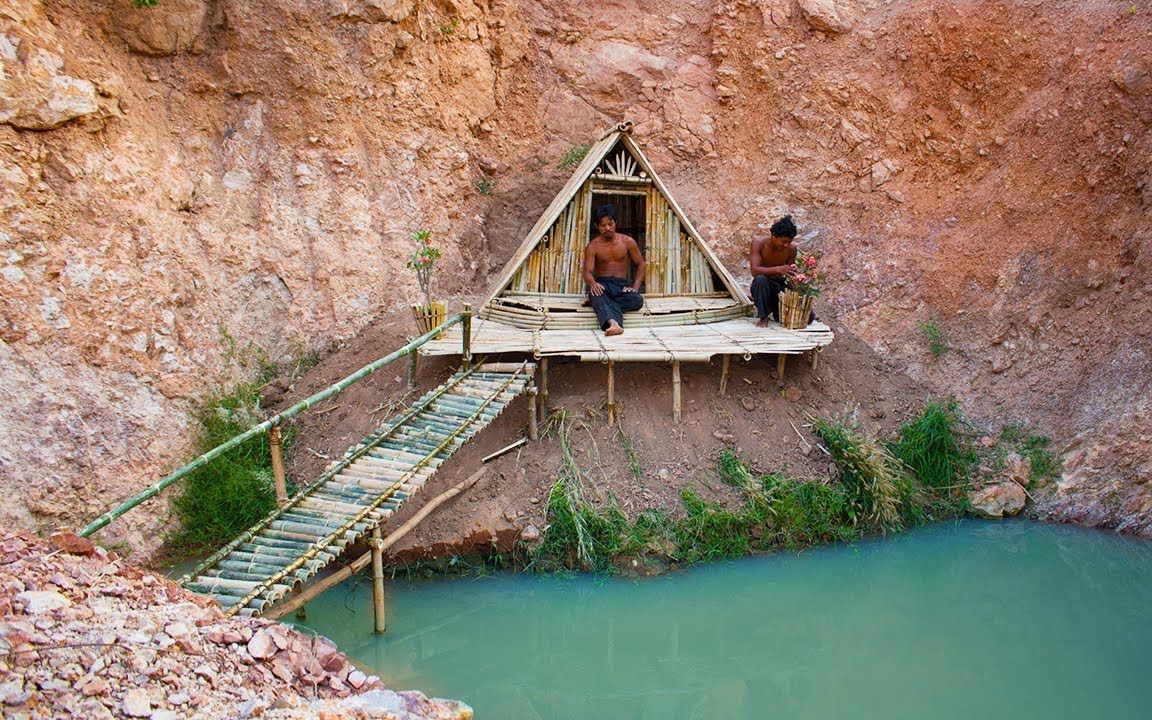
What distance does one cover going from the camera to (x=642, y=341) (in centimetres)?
604

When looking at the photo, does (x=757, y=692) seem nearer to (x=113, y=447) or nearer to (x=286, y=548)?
(x=286, y=548)

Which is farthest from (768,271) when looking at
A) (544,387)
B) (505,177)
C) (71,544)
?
(71,544)

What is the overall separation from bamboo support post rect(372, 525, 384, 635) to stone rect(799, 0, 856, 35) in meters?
6.60

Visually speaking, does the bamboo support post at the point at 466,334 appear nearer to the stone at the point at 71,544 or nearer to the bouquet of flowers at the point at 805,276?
the bouquet of flowers at the point at 805,276

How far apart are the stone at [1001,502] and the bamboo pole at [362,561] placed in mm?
3622

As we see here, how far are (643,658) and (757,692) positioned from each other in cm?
64

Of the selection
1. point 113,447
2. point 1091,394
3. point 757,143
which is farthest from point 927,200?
point 113,447

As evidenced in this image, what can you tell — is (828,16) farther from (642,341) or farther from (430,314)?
(430,314)

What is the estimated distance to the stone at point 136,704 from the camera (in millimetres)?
2627

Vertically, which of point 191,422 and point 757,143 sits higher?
point 757,143

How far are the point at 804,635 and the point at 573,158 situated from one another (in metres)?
4.93

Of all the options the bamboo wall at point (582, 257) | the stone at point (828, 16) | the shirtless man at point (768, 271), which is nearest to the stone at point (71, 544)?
the bamboo wall at point (582, 257)

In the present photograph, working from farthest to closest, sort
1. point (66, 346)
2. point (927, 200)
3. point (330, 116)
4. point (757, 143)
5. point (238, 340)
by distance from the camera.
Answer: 1. point (757, 143)
2. point (927, 200)
3. point (330, 116)
4. point (238, 340)
5. point (66, 346)

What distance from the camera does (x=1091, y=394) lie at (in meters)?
6.14
